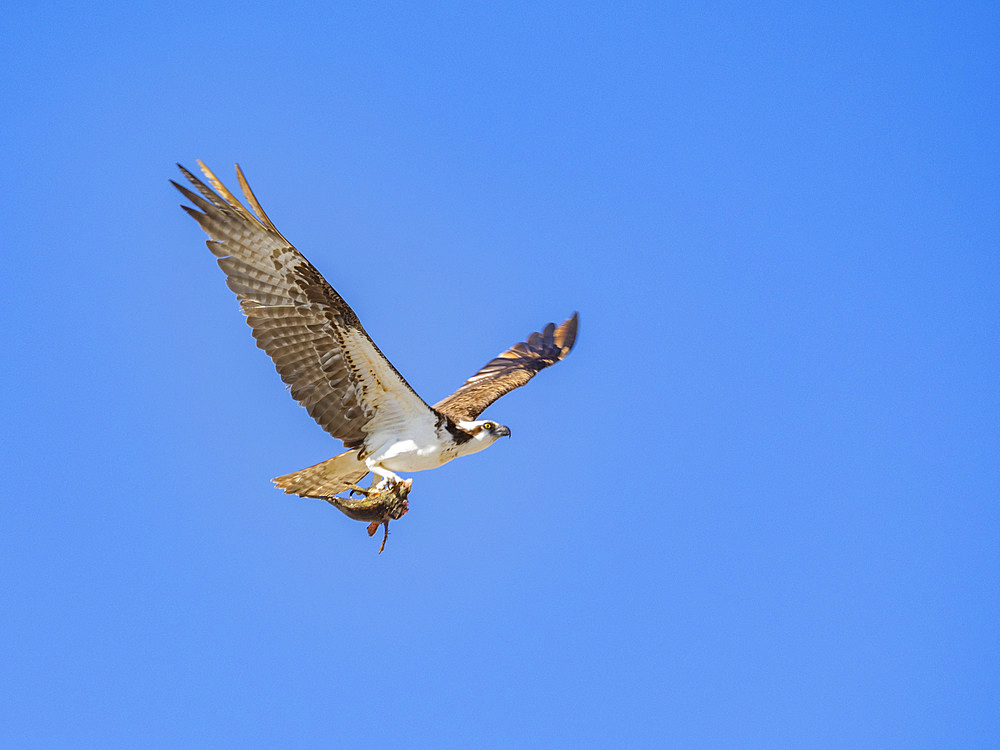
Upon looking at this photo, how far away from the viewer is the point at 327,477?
9109 mm

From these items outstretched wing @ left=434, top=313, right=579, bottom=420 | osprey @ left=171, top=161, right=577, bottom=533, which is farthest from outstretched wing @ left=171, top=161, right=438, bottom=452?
outstretched wing @ left=434, top=313, right=579, bottom=420

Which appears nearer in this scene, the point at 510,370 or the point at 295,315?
the point at 295,315

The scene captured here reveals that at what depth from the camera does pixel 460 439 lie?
9258mm

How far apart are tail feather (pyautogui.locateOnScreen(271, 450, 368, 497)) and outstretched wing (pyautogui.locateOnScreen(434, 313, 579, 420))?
1497 mm

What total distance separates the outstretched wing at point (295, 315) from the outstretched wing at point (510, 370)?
178 cm

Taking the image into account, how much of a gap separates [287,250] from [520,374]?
4.87 metres

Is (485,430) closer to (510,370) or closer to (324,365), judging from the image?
(324,365)

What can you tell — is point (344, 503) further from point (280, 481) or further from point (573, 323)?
point (573, 323)

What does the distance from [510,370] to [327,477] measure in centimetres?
435

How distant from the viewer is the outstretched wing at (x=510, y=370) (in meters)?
11.1

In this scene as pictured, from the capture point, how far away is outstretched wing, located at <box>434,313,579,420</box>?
11125mm

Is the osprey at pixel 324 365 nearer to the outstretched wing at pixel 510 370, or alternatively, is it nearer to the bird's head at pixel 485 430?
the bird's head at pixel 485 430

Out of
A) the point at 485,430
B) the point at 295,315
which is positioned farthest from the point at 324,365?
the point at 485,430

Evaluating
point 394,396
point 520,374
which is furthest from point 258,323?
point 520,374
